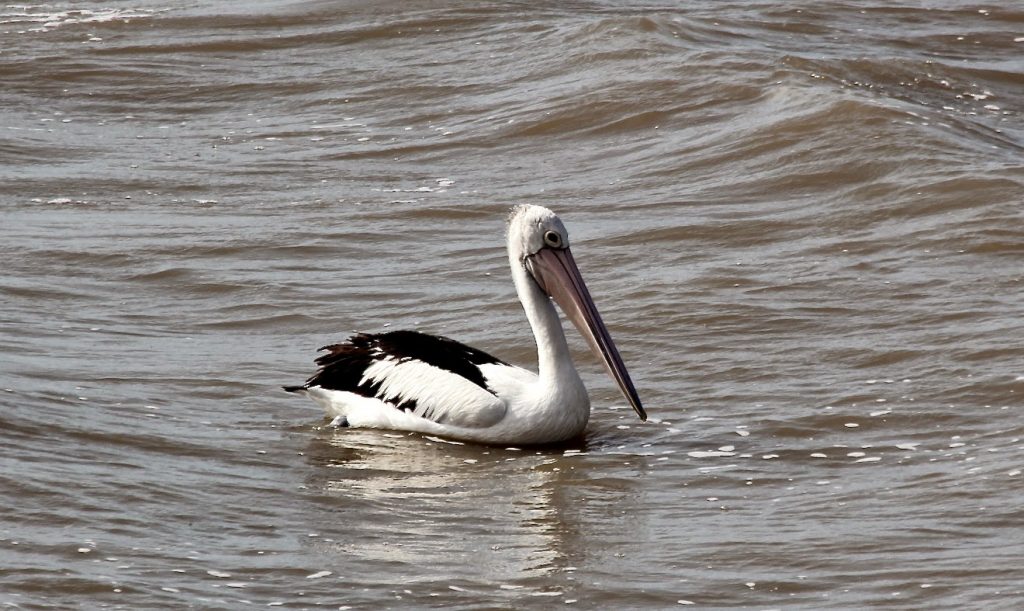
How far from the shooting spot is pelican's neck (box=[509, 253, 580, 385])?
7199 mm

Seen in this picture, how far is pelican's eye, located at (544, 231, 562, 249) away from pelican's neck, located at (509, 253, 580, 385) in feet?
0.52

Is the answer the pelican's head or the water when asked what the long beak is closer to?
the pelican's head

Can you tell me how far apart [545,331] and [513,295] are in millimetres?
1820

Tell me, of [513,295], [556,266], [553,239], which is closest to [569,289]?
[556,266]

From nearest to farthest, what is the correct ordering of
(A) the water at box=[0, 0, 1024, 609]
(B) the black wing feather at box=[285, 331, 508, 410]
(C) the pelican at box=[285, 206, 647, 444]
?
1. (A) the water at box=[0, 0, 1024, 609]
2. (C) the pelican at box=[285, 206, 647, 444]
3. (B) the black wing feather at box=[285, 331, 508, 410]

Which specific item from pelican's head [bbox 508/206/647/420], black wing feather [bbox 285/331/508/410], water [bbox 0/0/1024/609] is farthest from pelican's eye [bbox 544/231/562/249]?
water [bbox 0/0/1024/609]

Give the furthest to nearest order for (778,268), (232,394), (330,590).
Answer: (778,268) < (232,394) < (330,590)

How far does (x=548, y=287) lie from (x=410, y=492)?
1.33 metres

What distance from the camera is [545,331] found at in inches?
290

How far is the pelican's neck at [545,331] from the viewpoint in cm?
720

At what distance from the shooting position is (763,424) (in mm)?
7250

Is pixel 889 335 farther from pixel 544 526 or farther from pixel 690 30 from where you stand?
pixel 690 30

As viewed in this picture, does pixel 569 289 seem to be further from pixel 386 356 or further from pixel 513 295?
pixel 513 295

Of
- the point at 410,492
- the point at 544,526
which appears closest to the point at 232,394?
the point at 410,492
